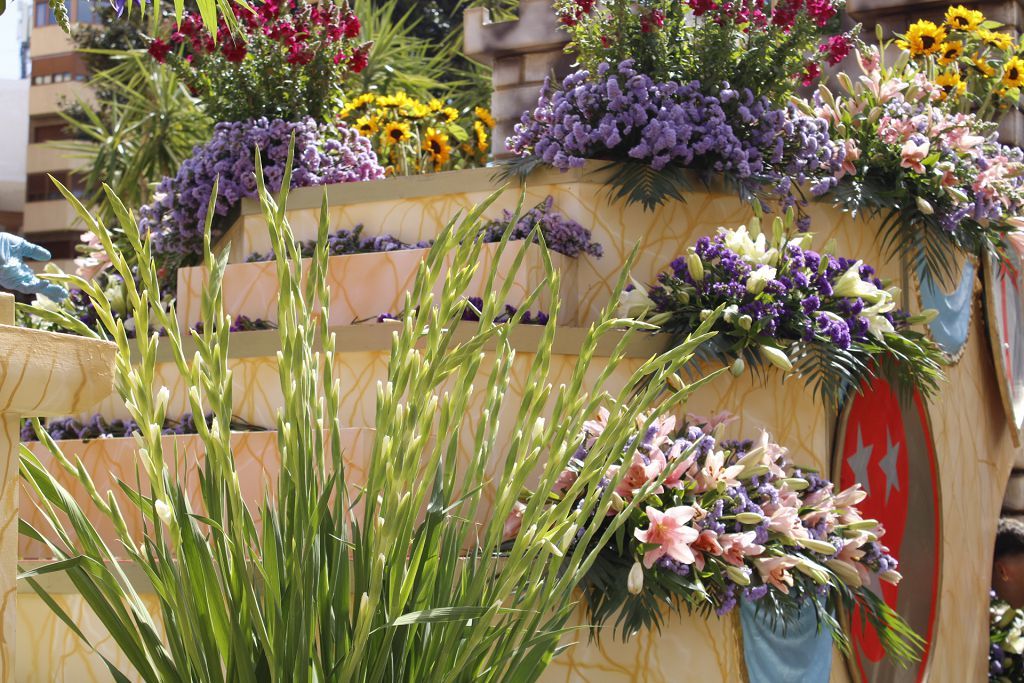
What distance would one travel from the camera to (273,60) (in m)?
5.70

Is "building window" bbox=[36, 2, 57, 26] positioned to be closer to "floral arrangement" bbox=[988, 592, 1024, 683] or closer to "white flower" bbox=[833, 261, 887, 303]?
"floral arrangement" bbox=[988, 592, 1024, 683]

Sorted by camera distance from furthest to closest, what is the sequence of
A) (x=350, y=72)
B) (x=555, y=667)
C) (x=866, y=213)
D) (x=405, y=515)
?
(x=350, y=72), (x=866, y=213), (x=555, y=667), (x=405, y=515)

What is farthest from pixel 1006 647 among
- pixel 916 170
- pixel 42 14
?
pixel 42 14

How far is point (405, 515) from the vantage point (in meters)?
2.22

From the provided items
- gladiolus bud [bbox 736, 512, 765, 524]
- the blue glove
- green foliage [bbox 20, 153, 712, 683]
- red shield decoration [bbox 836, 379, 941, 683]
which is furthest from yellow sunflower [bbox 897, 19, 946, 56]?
the blue glove

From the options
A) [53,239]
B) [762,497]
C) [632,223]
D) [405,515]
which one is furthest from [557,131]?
[53,239]

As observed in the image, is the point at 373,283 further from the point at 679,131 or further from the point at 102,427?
the point at 679,131

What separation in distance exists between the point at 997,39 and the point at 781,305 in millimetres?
2855

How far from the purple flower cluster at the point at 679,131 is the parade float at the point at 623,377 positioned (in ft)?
0.05

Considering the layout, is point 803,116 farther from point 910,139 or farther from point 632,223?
point 632,223

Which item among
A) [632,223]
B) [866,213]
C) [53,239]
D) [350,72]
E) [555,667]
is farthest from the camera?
[53,239]

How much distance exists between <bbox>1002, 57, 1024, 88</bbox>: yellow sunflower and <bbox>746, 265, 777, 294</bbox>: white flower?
279cm

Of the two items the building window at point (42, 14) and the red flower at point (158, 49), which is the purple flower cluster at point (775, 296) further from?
the building window at point (42, 14)

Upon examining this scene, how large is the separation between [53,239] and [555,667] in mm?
27185
